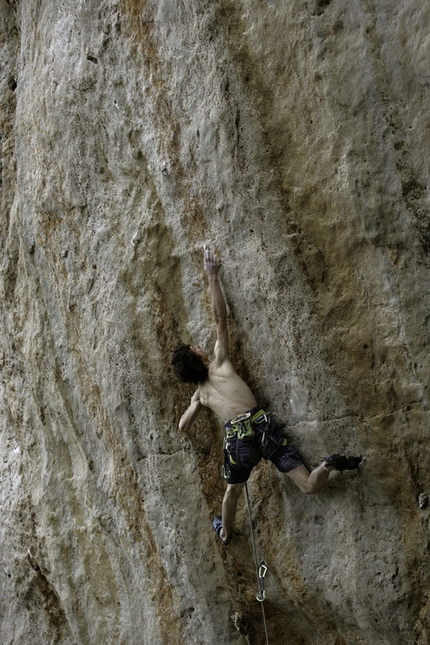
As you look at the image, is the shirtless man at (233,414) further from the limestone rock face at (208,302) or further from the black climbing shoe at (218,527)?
the black climbing shoe at (218,527)

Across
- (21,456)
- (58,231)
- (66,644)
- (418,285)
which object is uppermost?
(58,231)

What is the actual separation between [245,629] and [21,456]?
100.0 inches

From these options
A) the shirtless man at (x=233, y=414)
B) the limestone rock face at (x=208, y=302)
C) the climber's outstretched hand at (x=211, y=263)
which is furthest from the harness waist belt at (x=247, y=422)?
the climber's outstretched hand at (x=211, y=263)

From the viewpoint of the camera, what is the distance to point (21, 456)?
628 cm

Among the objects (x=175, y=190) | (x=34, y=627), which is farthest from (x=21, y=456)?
(x=175, y=190)

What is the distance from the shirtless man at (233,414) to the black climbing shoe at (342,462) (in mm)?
173

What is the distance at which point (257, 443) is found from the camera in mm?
4359

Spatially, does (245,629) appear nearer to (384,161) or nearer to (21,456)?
(21,456)

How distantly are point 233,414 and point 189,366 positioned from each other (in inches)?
16.4

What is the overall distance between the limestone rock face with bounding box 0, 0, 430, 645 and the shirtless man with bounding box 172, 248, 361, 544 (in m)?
0.13

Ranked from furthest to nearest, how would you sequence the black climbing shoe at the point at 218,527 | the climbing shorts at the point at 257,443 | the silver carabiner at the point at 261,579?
the black climbing shoe at the point at 218,527, the silver carabiner at the point at 261,579, the climbing shorts at the point at 257,443

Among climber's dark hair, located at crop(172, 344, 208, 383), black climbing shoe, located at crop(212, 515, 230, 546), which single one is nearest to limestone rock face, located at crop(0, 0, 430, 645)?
black climbing shoe, located at crop(212, 515, 230, 546)

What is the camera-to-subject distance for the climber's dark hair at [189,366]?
450 cm

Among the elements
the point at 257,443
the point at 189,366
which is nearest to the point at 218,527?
the point at 257,443
